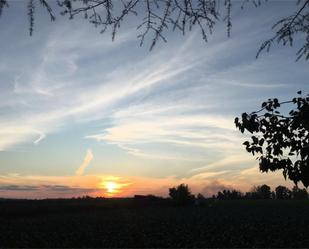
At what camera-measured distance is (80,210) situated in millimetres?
51531

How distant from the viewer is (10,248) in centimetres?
2025

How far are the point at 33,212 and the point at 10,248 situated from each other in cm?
2677

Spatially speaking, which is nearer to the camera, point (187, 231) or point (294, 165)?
point (294, 165)

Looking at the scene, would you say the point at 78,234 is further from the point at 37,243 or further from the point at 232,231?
the point at 232,231

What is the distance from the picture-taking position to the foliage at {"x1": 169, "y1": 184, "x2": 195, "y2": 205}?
2840 inches

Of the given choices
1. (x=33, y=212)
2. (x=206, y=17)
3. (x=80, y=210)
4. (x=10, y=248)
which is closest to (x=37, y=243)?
(x=10, y=248)

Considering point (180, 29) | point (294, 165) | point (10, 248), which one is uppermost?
point (180, 29)

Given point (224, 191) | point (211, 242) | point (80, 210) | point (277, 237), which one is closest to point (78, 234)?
point (211, 242)

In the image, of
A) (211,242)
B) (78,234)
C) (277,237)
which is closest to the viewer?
(211,242)

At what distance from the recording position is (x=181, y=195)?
247 feet

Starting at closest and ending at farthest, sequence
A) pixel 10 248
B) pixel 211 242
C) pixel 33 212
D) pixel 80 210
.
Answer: pixel 10 248 → pixel 211 242 → pixel 33 212 → pixel 80 210

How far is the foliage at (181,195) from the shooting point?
7212cm

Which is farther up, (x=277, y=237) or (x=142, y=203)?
(x=142, y=203)

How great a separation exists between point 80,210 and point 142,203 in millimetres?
14950
